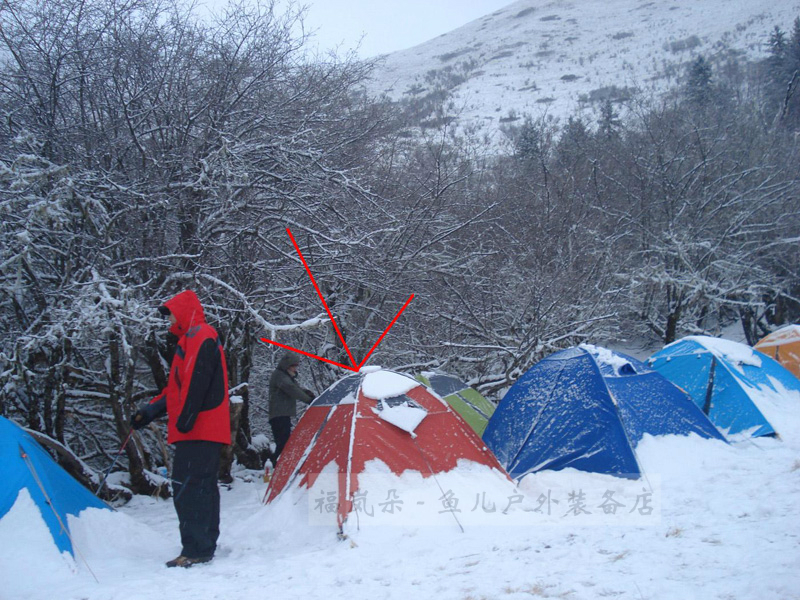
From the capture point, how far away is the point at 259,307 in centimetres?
707

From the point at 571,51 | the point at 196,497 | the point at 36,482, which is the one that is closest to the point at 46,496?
the point at 36,482

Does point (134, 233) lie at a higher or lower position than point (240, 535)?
higher

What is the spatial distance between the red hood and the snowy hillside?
149 feet

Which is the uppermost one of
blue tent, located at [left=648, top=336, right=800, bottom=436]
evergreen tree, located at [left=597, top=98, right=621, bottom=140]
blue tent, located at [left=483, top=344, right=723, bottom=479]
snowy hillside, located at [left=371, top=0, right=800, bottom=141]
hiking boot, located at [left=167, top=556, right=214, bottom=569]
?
snowy hillside, located at [left=371, top=0, right=800, bottom=141]

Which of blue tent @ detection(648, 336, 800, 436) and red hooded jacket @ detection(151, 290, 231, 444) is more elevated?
red hooded jacket @ detection(151, 290, 231, 444)

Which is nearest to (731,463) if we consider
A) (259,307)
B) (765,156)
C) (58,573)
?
(259,307)

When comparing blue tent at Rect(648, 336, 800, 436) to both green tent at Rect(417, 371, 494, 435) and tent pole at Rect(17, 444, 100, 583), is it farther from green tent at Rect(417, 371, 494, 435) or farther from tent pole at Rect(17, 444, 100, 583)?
tent pole at Rect(17, 444, 100, 583)

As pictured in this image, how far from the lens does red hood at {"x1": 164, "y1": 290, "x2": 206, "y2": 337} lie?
4.32 metres

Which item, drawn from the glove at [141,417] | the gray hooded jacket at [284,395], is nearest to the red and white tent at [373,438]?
the gray hooded jacket at [284,395]

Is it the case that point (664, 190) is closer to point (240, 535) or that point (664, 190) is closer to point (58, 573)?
point (240, 535)

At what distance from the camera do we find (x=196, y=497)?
412cm

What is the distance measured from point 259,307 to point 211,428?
301 centimetres

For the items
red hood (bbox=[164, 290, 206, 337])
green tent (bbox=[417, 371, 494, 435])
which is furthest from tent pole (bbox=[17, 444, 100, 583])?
green tent (bbox=[417, 371, 494, 435])

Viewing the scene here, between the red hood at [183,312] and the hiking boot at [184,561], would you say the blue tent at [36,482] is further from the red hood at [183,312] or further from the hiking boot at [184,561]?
the red hood at [183,312]
